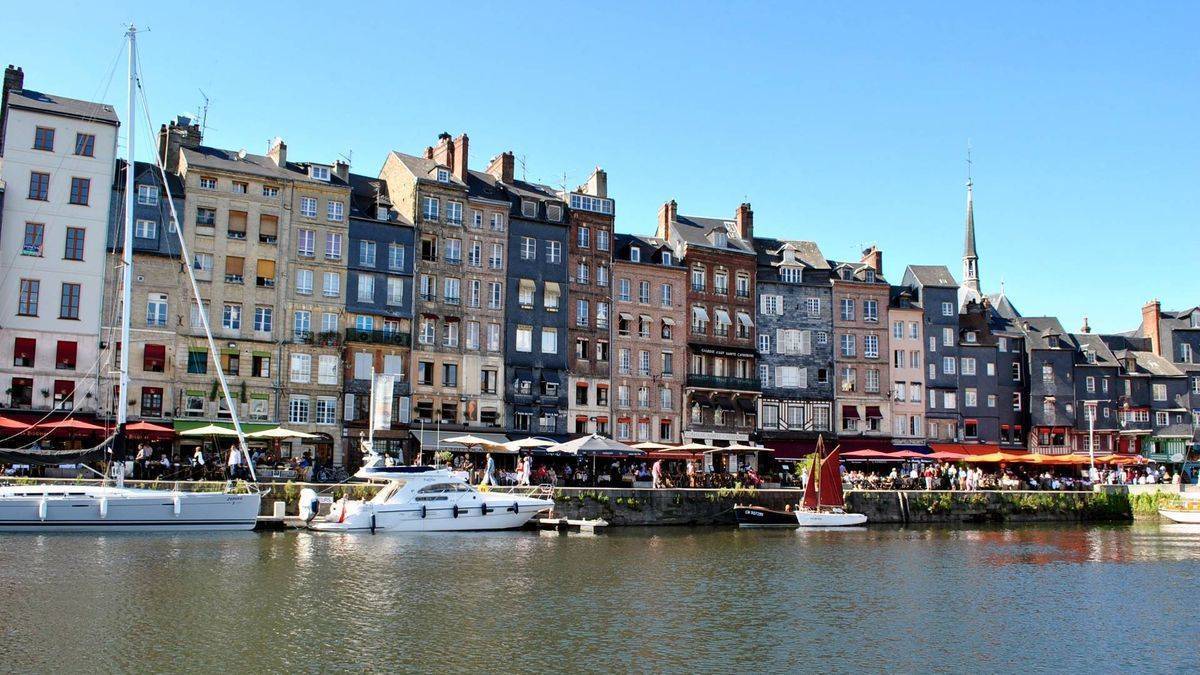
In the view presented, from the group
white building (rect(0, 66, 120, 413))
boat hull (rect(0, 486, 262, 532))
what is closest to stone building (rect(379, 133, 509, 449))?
white building (rect(0, 66, 120, 413))

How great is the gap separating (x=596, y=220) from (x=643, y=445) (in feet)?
58.0

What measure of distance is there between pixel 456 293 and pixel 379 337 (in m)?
5.77

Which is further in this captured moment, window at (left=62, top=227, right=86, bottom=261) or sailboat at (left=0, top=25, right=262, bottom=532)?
window at (left=62, top=227, right=86, bottom=261)

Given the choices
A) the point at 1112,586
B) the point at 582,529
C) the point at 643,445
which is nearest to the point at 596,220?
the point at 643,445

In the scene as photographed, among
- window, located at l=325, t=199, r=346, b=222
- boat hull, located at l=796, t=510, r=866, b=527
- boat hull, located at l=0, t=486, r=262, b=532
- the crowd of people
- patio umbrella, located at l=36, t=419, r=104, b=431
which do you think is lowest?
boat hull, located at l=796, t=510, r=866, b=527

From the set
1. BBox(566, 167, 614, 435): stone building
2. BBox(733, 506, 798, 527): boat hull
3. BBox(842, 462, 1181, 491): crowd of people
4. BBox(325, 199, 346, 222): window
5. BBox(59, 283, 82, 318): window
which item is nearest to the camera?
BBox(733, 506, 798, 527): boat hull

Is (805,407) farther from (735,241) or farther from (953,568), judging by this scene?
(953,568)

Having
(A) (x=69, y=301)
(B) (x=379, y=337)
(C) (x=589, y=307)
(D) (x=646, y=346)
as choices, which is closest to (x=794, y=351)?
(D) (x=646, y=346)

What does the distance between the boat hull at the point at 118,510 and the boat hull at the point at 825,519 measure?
25669mm

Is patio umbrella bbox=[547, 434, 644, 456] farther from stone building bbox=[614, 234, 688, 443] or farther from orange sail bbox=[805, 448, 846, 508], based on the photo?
stone building bbox=[614, 234, 688, 443]

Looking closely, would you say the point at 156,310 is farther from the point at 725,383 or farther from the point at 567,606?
the point at 567,606

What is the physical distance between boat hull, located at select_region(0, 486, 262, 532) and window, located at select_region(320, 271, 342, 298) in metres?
22.9

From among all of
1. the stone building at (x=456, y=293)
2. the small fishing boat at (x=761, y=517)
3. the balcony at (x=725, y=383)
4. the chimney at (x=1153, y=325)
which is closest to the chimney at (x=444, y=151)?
the stone building at (x=456, y=293)

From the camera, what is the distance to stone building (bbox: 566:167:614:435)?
70.0 metres
